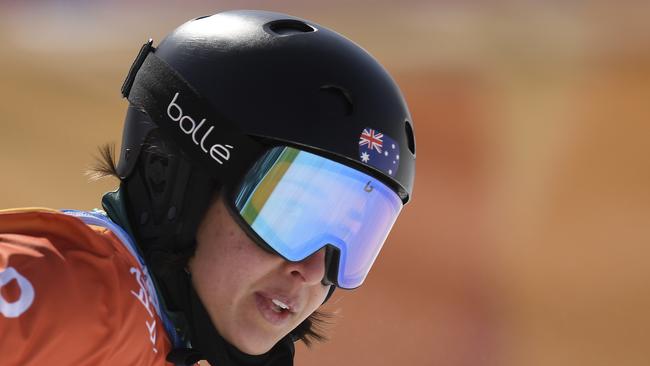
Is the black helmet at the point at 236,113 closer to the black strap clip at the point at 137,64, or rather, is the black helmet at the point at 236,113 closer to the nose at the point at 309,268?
the black strap clip at the point at 137,64

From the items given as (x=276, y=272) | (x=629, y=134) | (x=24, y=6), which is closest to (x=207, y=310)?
(x=276, y=272)

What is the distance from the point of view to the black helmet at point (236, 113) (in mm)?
2023

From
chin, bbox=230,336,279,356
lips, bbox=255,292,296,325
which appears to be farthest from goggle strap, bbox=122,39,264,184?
chin, bbox=230,336,279,356

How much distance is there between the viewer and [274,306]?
2.04 metres

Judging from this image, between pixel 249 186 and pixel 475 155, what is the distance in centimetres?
387

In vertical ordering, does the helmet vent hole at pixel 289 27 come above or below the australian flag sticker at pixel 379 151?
above

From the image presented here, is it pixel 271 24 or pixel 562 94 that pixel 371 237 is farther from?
pixel 562 94

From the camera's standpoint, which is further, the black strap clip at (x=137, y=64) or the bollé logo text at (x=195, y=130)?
the black strap clip at (x=137, y=64)

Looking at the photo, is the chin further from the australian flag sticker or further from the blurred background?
the blurred background

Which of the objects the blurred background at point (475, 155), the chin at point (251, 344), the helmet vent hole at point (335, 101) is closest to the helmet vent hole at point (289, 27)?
the helmet vent hole at point (335, 101)

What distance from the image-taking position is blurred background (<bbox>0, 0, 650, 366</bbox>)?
14.6 feet

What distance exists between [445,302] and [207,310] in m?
2.79

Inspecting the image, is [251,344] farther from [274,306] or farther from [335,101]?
[335,101]

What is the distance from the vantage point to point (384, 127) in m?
2.14
